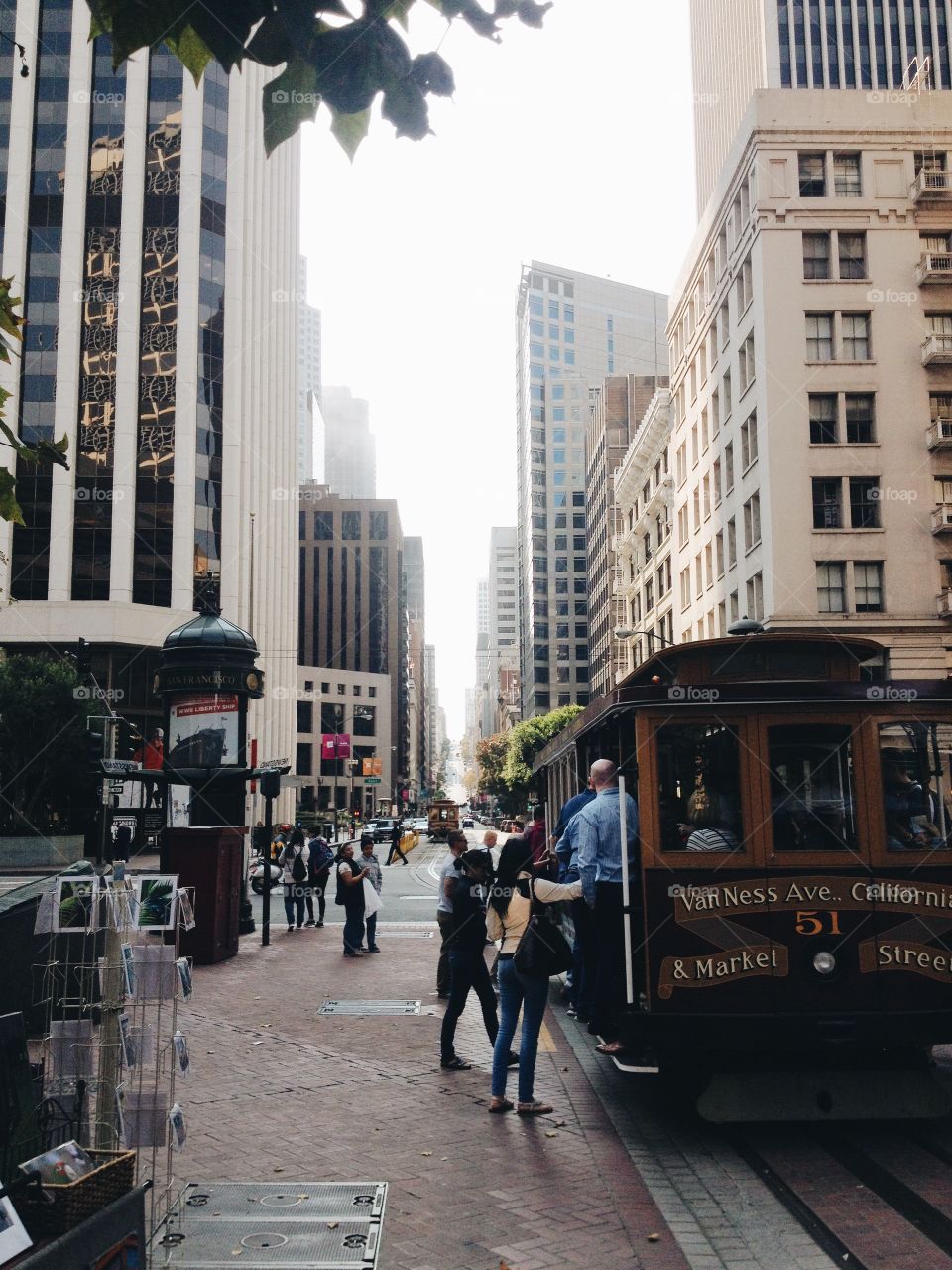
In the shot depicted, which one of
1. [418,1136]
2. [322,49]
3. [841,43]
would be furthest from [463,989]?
[841,43]

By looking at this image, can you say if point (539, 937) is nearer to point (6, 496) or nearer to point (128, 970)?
point (128, 970)

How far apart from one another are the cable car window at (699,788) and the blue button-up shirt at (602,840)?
312 mm

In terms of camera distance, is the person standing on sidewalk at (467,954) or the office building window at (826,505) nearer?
the person standing on sidewalk at (467,954)

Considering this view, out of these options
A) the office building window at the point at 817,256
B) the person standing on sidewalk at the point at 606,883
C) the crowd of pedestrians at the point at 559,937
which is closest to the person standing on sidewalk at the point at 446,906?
the crowd of pedestrians at the point at 559,937

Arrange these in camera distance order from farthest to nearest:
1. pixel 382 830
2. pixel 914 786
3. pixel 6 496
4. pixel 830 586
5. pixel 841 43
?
pixel 841 43 < pixel 382 830 < pixel 830 586 < pixel 914 786 < pixel 6 496

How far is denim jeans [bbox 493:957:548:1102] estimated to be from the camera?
827 cm

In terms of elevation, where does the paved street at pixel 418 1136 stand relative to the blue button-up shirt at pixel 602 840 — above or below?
below

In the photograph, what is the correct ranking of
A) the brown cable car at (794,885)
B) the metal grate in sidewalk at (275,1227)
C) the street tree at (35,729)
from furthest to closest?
the street tree at (35,729) → the brown cable car at (794,885) → the metal grate in sidewalk at (275,1227)

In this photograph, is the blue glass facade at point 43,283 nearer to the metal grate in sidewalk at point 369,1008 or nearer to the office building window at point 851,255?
the office building window at point 851,255

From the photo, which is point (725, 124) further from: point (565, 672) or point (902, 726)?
point (902, 726)

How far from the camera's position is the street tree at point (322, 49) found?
317 centimetres

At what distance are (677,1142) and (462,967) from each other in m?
2.36

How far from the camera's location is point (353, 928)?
17.4 meters

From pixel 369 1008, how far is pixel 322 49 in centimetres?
1126
